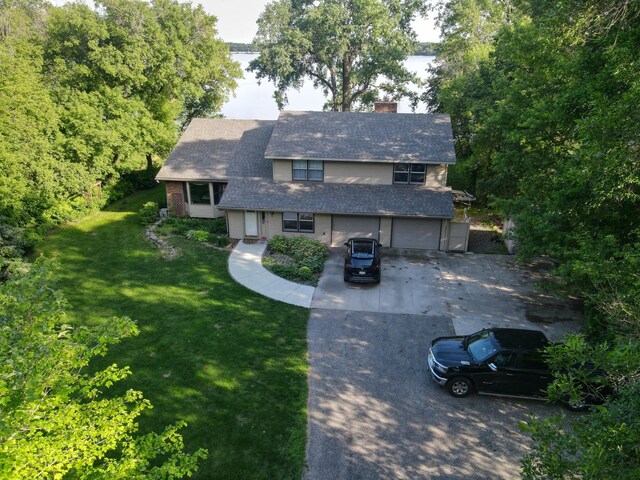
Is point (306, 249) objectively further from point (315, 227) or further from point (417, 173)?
point (417, 173)

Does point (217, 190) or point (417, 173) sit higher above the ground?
point (417, 173)

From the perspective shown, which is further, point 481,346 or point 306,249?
point 306,249

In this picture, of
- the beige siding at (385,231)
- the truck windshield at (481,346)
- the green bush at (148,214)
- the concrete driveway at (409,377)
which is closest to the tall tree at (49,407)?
the concrete driveway at (409,377)

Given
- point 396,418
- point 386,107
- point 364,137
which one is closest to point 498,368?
point 396,418

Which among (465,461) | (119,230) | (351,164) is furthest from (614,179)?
(119,230)

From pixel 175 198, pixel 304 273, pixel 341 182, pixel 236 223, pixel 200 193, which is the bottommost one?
pixel 304 273

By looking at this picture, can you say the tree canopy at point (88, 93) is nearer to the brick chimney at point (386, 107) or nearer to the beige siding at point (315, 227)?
the beige siding at point (315, 227)
